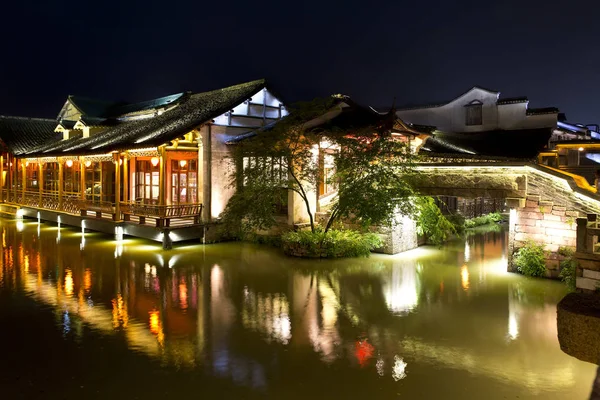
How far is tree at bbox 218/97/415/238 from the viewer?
15.7 meters

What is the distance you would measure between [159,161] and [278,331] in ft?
40.9

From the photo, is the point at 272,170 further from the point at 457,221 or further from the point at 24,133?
the point at 24,133

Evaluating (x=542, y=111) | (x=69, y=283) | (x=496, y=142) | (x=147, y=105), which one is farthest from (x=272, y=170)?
(x=542, y=111)

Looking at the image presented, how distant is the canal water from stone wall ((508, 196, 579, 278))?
35.3 inches

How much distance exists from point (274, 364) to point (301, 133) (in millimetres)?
10782

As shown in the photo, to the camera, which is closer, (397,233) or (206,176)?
(397,233)

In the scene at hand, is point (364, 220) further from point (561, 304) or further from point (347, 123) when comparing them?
point (561, 304)

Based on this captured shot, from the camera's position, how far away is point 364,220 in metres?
15.8

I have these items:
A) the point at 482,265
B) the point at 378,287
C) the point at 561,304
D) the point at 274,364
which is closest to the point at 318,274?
the point at 378,287

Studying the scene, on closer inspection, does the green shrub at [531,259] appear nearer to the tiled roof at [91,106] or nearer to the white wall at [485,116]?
the white wall at [485,116]

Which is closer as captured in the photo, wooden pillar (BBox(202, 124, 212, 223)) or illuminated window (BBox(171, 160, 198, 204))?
wooden pillar (BBox(202, 124, 212, 223))

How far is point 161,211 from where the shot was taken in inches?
Result: 727

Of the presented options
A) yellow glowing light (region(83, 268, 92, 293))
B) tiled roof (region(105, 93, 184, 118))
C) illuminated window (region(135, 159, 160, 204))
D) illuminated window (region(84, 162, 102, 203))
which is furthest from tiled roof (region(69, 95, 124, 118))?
yellow glowing light (region(83, 268, 92, 293))

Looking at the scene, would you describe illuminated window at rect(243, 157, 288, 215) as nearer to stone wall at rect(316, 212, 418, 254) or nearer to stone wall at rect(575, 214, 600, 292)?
stone wall at rect(316, 212, 418, 254)
